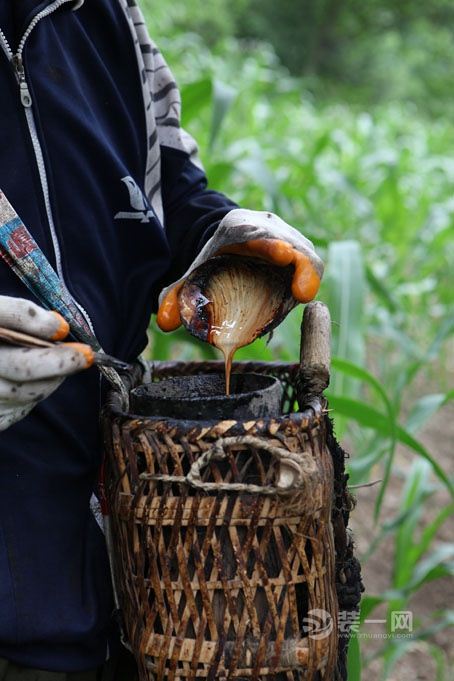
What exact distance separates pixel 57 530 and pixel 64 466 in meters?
0.06

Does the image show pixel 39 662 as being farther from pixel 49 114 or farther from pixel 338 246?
pixel 338 246

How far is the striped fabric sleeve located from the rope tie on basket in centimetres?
36

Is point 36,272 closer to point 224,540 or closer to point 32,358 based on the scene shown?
point 32,358

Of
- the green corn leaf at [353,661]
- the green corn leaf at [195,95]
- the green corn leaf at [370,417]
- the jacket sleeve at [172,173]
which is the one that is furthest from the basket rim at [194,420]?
the green corn leaf at [195,95]

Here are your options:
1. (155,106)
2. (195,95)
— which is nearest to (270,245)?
(155,106)

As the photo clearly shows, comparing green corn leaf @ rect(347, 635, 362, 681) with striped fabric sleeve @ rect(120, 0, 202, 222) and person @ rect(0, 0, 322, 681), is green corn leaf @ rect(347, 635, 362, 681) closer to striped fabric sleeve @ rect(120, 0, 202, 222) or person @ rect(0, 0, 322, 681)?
person @ rect(0, 0, 322, 681)

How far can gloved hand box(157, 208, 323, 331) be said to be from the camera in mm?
765

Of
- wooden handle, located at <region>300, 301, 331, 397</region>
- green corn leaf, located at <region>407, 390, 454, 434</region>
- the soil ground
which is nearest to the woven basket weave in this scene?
wooden handle, located at <region>300, 301, 331, 397</region>

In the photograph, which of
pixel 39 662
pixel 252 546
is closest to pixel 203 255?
pixel 252 546

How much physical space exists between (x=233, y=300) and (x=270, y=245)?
90 mm

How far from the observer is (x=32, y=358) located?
24.2 inches

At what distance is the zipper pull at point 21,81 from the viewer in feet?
2.50

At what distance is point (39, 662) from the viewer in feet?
2.42

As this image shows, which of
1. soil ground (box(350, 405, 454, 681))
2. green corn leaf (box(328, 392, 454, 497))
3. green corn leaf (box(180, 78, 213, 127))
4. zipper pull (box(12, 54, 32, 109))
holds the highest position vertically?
zipper pull (box(12, 54, 32, 109))
